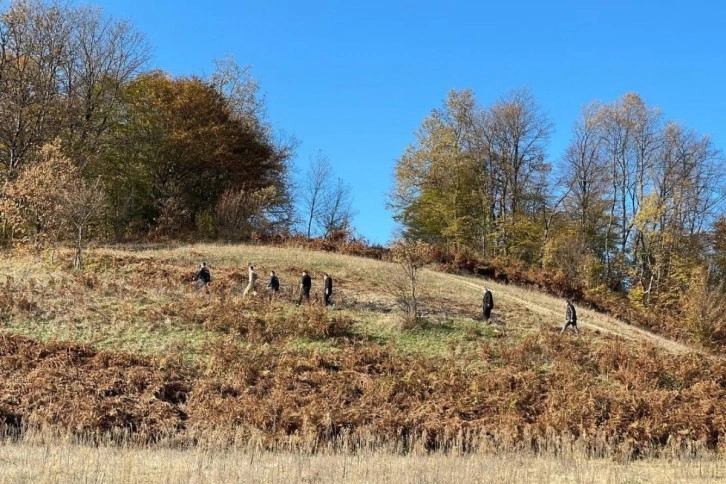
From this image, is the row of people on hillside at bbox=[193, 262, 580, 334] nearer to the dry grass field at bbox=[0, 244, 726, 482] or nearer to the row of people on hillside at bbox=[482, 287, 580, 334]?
the row of people on hillside at bbox=[482, 287, 580, 334]

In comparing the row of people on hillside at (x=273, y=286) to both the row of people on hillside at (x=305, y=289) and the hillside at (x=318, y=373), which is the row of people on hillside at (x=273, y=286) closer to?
the row of people on hillside at (x=305, y=289)

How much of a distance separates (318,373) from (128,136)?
30.2m

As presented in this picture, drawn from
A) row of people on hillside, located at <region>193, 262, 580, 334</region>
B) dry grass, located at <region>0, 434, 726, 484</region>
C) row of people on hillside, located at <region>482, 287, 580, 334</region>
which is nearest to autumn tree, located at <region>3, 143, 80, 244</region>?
row of people on hillside, located at <region>193, 262, 580, 334</region>

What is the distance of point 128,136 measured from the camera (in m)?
39.7

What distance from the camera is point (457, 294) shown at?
84.2 ft

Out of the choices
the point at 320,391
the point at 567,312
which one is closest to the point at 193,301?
the point at 320,391

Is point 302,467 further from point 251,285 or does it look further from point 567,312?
point 567,312

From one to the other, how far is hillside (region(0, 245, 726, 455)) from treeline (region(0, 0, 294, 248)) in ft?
42.5

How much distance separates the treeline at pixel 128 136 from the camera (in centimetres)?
3362

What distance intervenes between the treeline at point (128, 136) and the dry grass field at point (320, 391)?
13.4m

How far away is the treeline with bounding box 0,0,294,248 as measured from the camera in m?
33.6

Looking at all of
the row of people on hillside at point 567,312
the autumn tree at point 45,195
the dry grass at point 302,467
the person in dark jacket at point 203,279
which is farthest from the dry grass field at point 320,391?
the autumn tree at point 45,195

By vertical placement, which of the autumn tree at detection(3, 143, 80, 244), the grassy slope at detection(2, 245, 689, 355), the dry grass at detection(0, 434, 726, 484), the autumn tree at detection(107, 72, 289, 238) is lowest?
the dry grass at detection(0, 434, 726, 484)

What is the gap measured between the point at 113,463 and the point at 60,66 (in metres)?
34.7
